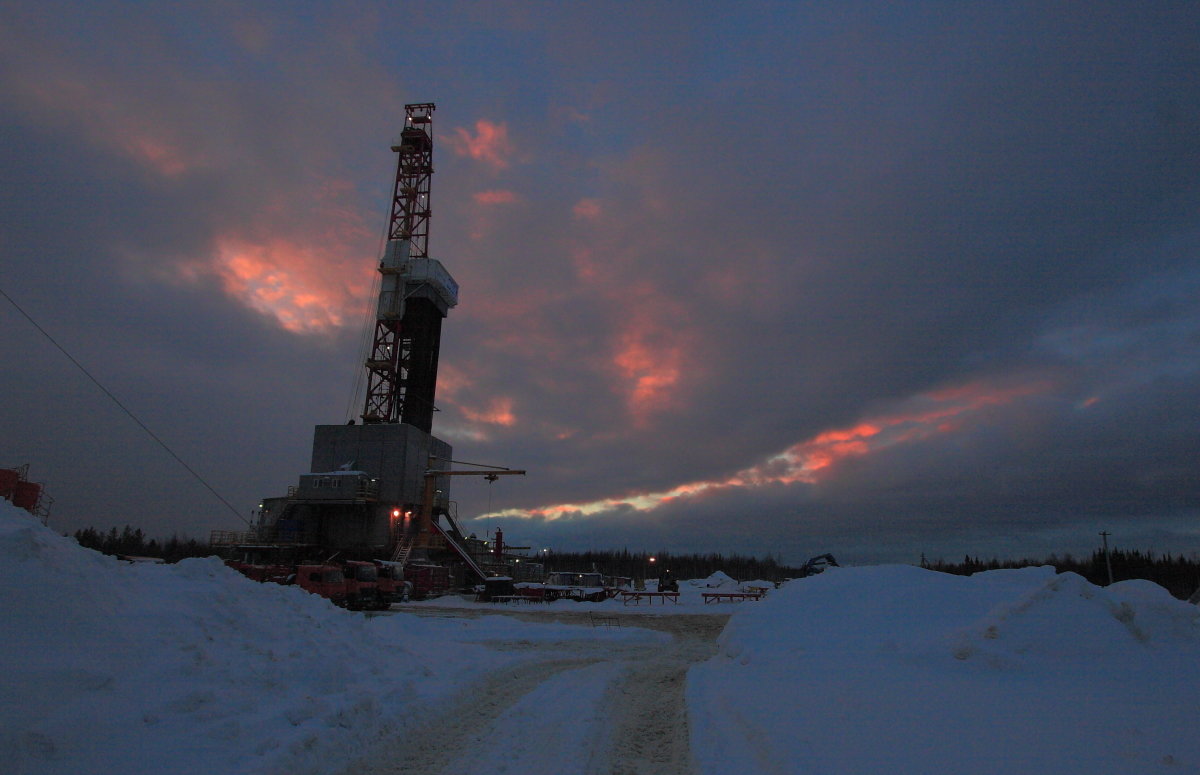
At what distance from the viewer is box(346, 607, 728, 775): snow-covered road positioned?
7.71 metres

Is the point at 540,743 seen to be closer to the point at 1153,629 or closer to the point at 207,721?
the point at 207,721

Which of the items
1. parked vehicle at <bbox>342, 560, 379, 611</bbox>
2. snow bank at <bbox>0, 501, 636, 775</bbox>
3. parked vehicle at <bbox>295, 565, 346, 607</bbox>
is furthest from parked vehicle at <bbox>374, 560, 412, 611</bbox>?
snow bank at <bbox>0, 501, 636, 775</bbox>

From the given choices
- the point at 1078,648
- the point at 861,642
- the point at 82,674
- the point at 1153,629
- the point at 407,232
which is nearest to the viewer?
the point at 82,674

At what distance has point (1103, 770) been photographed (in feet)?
15.4

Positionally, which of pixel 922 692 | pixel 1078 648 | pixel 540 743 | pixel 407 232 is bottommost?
pixel 540 743

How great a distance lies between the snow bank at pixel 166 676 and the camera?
6082 millimetres

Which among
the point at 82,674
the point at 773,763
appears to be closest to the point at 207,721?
the point at 82,674

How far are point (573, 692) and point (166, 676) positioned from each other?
724 centimetres

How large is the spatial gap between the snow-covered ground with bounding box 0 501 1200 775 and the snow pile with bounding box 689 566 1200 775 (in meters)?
0.03

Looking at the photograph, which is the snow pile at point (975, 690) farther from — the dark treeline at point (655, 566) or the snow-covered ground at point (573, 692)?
the dark treeline at point (655, 566)

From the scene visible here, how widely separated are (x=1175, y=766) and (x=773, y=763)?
3763mm

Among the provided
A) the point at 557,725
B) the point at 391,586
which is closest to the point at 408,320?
the point at 391,586

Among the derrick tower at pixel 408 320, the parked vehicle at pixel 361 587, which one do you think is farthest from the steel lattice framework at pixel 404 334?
the parked vehicle at pixel 361 587

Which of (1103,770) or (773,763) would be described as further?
(773,763)
